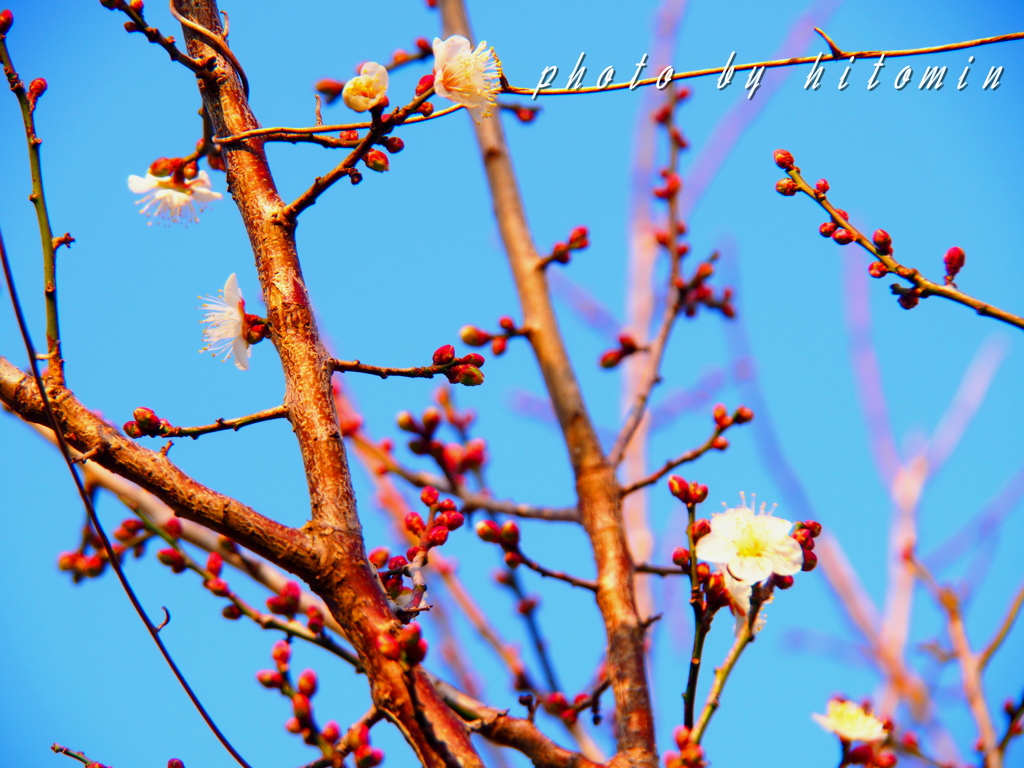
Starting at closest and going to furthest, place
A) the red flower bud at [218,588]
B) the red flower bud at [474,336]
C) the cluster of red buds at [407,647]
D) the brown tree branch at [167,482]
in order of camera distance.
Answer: the cluster of red buds at [407,647], the brown tree branch at [167,482], the red flower bud at [218,588], the red flower bud at [474,336]

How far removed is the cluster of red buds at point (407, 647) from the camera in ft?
3.29

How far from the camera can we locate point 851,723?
1560 mm

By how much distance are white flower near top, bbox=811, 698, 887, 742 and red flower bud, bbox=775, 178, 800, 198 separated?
107 centimetres

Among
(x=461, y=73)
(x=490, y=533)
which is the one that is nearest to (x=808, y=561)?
(x=490, y=533)

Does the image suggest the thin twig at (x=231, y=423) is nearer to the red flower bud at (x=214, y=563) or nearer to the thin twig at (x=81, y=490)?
the thin twig at (x=81, y=490)

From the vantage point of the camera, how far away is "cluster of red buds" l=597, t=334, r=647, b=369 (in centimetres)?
271

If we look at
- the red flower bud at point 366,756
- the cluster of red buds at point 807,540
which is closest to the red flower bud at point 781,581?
the cluster of red buds at point 807,540

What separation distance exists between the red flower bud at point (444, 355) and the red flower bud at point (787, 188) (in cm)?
70

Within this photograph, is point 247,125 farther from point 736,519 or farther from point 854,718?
point 854,718

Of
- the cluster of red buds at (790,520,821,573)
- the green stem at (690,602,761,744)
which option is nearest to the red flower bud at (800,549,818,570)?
the cluster of red buds at (790,520,821,573)

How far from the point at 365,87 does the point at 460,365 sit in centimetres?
59

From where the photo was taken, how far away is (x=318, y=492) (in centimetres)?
122

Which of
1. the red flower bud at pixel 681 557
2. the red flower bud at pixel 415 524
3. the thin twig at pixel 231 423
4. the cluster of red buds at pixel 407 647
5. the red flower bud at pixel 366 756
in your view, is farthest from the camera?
the red flower bud at pixel 681 557

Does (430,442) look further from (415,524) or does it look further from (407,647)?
(407,647)
